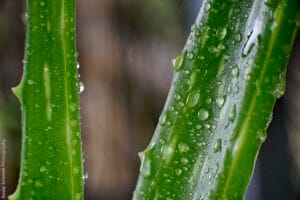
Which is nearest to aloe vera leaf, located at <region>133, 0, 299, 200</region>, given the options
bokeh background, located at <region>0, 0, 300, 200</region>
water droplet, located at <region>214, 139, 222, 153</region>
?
water droplet, located at <region>214, 139, 222, 153</region>

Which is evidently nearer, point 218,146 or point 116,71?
point 218,146

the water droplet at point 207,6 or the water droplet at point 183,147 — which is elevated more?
the water droplet at point 207,6

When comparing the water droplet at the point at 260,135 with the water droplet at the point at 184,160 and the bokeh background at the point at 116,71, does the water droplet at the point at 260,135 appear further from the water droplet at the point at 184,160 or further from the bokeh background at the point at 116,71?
the bokeh background at the point at 116,71

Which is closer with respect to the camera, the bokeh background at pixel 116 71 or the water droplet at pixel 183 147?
the water droplet at pixel 183 147

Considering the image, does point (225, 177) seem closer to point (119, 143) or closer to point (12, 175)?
point (12, 175)

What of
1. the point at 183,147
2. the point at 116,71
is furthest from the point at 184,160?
the point at 116,71

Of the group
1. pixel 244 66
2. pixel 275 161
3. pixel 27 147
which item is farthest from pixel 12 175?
pixel 244 66

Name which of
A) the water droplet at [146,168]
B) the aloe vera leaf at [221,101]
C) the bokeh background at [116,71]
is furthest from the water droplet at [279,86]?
the bokeh background at [116,71]

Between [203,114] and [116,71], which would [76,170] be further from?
[116,71]
